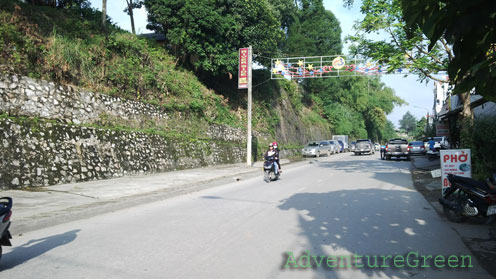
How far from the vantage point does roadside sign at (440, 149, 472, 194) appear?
27.9 feet

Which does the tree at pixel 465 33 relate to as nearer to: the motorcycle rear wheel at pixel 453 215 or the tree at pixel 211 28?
the motorcycle rear wheel at pixel 453 215

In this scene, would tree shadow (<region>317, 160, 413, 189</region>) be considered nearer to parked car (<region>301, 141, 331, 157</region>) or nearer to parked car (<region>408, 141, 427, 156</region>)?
parked car (<region>408, 141, 427, 156</region>)

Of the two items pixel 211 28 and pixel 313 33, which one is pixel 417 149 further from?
pixel 313 33

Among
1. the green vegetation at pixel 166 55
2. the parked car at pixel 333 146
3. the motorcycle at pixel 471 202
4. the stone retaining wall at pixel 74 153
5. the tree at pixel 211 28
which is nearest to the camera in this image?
the motorcycle at pixel 471 202

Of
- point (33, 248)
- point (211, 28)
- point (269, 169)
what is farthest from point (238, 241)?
point (211, 28)

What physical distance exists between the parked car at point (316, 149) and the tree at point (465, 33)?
33.4 m

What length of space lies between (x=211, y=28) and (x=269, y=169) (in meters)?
12.9

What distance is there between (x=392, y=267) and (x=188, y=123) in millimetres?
18109

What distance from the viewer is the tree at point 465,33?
2416 millimetres

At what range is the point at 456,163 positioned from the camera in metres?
8.55

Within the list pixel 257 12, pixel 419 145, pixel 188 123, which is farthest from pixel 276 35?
pixel 419 145

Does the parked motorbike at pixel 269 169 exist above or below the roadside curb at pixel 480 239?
above

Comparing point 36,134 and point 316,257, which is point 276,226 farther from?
point 36,134

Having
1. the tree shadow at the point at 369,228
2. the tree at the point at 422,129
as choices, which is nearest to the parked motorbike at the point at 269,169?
the tree shadow at the point at 369,228
